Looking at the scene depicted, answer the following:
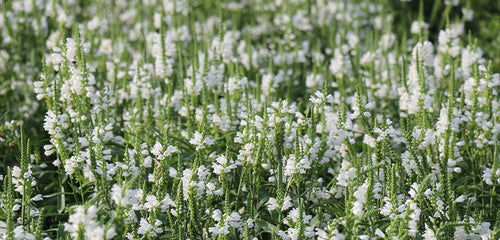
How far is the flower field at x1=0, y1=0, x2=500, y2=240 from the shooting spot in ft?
9.62

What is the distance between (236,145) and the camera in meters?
4.12

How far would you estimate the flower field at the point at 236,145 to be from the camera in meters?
2.93

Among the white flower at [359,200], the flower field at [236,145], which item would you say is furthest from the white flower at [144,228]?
the white flower at [359,200]

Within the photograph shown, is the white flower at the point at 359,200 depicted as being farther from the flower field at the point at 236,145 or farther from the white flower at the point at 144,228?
the white flower at the point at 144,228

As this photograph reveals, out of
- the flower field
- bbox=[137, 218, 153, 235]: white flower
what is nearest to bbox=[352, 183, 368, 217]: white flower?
the flower field

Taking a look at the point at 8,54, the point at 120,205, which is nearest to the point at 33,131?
the point at 8,54

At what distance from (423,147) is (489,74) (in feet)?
3.36

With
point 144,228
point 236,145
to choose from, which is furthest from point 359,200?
point 236,145

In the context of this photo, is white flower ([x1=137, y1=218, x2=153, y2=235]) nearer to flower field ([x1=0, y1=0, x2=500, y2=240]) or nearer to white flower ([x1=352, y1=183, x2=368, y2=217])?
flower field ([x1=0, y1=0, x2=500, y2=240])

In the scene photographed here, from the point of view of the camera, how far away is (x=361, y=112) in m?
3.30

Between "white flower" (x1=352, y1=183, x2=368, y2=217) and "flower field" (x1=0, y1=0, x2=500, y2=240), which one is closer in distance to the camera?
"white flower" (x1=352, y1=183, x2=368, y2=217)

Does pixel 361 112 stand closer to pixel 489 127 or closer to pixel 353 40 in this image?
pixel 489 127

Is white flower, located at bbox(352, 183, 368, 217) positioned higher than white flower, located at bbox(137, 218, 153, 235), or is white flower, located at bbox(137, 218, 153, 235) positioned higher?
white flower, located at bbox(352, 183, 368, 217)

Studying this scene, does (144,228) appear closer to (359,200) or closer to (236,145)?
(359,200)
